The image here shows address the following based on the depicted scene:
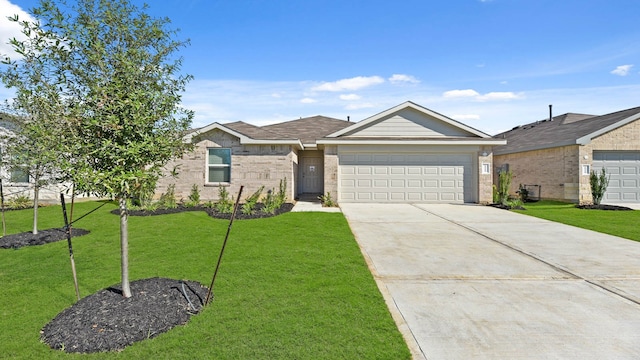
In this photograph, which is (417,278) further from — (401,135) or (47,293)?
(401,135)

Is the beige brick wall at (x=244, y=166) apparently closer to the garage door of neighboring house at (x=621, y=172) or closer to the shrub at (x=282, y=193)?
the shrub at (x=282, y=193)

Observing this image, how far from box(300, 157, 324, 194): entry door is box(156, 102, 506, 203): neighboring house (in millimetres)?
3436

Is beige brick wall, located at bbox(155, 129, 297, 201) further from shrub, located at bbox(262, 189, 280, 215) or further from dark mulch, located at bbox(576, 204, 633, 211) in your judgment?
dark mulch, located at bbox(576, 204, 633, 211)

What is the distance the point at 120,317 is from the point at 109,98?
2.39 m

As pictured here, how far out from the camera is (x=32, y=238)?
7.02 m

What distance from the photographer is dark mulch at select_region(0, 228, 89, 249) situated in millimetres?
6675

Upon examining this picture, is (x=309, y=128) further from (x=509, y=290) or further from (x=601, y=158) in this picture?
(x=509, y=290)

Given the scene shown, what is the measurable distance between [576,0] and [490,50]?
3.48 meters

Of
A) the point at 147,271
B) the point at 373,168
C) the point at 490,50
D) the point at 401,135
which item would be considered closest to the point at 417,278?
the point at 147,271

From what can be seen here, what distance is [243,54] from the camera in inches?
577

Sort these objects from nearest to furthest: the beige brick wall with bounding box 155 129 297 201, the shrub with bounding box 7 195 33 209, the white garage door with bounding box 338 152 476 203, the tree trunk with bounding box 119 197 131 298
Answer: the tree trunk with bounding box 119 197 131 298 < the shrub with bounding box 7 195 33 209 < the beige brick wall with bounding box 155 129 297 201 < the white garage door with bounding box 338 152 476 203

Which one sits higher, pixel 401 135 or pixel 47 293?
pixel 401 135

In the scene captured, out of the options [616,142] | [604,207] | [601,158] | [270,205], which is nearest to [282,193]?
[270,205]

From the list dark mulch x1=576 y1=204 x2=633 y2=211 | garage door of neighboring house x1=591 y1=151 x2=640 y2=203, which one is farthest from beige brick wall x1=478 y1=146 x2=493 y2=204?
garage door of neighboring house x1=591 y1=151 x2=640 y2=203
